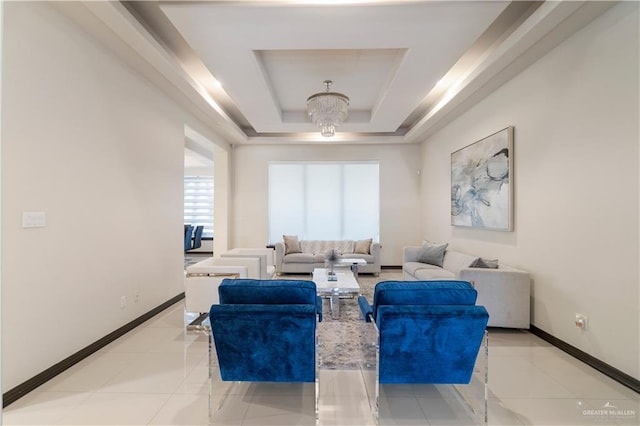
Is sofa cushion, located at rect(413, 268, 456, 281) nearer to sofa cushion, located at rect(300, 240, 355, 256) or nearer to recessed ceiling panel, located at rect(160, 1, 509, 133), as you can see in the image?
sofa cushion, located at rect(300, 240, 355, 256)

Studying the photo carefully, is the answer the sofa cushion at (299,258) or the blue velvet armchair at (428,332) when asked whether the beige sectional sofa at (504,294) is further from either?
the sofa cushion at (299,258)

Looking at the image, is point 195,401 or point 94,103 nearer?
point 195,401

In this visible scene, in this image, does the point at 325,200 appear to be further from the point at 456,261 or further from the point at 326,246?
the point at 456,261

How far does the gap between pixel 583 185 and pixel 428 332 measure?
7.01 ft

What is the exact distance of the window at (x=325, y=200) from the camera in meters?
7.34

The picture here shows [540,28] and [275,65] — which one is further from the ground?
[275,65]

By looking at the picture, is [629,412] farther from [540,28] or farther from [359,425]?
[540,28]

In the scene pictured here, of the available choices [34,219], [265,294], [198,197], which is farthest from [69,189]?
[198,197]

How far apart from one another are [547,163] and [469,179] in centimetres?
143

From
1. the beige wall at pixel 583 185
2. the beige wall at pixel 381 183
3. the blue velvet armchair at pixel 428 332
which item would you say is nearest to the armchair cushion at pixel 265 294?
the blue velvet armchair at pixel 428 332

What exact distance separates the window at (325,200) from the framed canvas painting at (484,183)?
8.20 ft

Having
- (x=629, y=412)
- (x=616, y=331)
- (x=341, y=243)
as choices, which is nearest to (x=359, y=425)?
(x=629, y=412)

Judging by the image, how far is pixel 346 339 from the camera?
10.3 ft

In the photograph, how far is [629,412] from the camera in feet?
6.57
